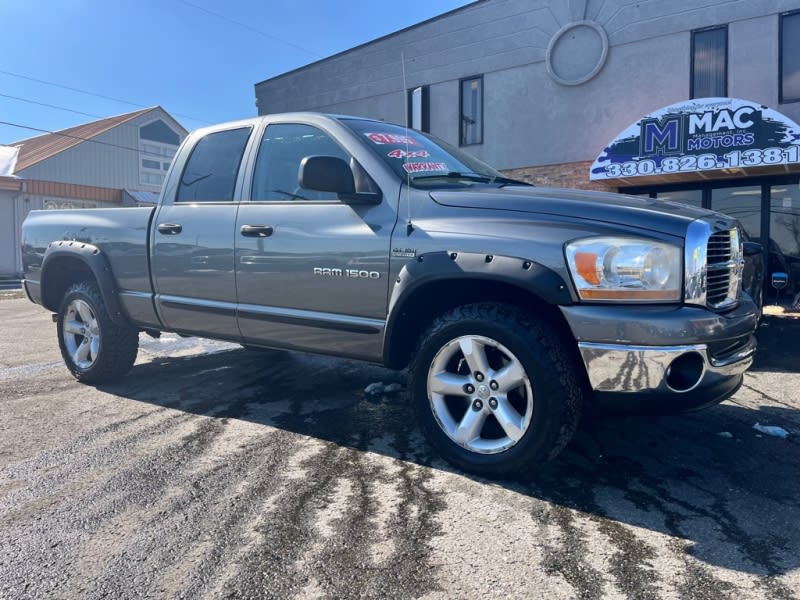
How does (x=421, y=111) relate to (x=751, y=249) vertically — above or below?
above

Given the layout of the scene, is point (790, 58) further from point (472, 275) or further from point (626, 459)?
point (472, 275)

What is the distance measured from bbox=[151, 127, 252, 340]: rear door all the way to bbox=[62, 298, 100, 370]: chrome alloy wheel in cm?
95

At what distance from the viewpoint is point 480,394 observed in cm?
303

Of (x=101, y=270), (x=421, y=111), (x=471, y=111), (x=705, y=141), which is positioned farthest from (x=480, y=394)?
(x=421, y=111)

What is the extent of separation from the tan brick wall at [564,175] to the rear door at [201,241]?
861 cm

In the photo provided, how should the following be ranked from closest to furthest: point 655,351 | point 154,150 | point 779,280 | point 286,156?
point 655,351, point 286,156, point 779,280, point 154,150

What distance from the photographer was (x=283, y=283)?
371 centimetres

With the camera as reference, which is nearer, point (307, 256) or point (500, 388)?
point (500, 388)

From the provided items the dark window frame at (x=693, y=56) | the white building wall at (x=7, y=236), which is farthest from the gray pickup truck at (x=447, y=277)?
the white building wall at (x=7, y=236)

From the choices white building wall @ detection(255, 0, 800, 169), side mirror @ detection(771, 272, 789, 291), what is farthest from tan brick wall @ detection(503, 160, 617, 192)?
side mirror @ detection(771, 272, 789, 291)

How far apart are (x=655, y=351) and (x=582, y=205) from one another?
2.48 ft

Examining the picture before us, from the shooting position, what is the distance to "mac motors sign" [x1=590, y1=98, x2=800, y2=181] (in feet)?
30.6

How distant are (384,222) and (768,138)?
8516 mm

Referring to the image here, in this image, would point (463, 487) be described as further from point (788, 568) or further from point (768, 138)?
point (768, 138)
